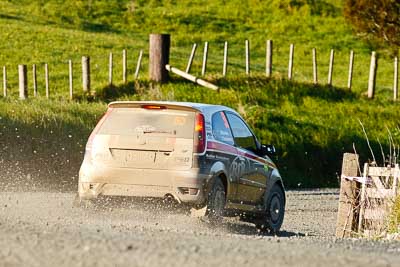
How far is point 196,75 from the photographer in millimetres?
36375

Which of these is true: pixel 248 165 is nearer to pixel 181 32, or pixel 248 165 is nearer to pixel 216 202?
pixel 216 202

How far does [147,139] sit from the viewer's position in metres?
14.3

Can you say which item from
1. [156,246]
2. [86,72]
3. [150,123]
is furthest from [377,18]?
[156,246]

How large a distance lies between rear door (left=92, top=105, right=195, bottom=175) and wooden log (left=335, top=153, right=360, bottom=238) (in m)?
3.14

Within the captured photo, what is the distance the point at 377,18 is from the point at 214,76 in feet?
31.7

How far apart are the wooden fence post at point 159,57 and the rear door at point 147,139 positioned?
19.2 meters

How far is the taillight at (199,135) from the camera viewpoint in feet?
46.9

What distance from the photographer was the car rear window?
1436cm

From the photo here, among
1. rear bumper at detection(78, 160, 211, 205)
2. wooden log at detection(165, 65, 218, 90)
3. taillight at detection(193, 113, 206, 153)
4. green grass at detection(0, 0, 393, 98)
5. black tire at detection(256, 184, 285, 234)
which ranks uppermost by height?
taillight at detection(193, 113, 206, 153)

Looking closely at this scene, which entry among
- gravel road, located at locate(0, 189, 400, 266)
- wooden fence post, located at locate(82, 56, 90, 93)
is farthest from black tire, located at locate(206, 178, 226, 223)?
wooden fence post, located at locate(82, 56, 90, 93)

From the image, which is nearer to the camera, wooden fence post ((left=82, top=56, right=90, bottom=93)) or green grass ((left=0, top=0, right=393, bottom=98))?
wooden fence post ((left=82, top=56, right=90, bottom=93))

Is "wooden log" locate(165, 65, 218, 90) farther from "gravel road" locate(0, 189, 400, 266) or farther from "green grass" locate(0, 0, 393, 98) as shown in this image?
A: "gravel road" locate(0, 189, 400, 266)

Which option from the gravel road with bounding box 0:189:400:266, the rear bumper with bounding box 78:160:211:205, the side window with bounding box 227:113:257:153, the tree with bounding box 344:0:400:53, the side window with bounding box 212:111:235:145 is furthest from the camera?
the tree with bounding box 344:0:400:53

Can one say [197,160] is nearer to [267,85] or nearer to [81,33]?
[267,85]
